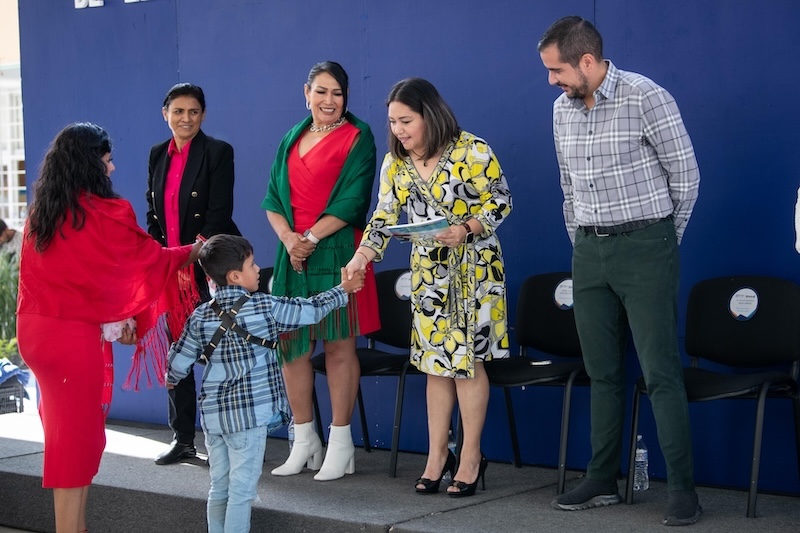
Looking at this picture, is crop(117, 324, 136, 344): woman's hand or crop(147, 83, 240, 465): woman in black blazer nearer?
crop(117, 324, 136, 344): woman's hand

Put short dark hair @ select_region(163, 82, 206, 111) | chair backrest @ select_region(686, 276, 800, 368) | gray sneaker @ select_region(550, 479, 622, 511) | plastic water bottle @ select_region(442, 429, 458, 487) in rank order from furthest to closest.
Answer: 1. short dark hair @ select_region(163, 82, 206, 111)
2. plastic water bottle @ select_region(442, 429, 458, 487)
3. chair backrest @ select_region(686, 276, 800, 368)
4. gray sneaker @ select_region(550, 479, 622, 511)

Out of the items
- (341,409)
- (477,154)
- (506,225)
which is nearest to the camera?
(477,154)

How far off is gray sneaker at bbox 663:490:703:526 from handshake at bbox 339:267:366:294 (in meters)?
1.33

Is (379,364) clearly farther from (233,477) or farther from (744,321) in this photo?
(744,321)

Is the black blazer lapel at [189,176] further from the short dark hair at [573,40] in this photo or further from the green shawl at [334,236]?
the short dark hair at [573,40]

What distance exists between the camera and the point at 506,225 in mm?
4777

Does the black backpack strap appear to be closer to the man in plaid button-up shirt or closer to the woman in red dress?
the woman in red dress

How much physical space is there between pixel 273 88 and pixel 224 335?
6.94 feet

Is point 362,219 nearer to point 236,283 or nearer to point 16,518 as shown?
point 236,283

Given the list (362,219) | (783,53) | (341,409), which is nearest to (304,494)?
(341,409)

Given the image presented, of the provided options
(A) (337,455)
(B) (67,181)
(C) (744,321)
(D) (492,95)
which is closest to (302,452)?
(A) (337,455)

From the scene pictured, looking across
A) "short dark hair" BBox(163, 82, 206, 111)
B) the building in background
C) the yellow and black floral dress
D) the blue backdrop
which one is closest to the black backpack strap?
the yellow and black floral dress

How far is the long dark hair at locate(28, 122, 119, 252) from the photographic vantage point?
371cm

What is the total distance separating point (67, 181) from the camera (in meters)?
3.73
